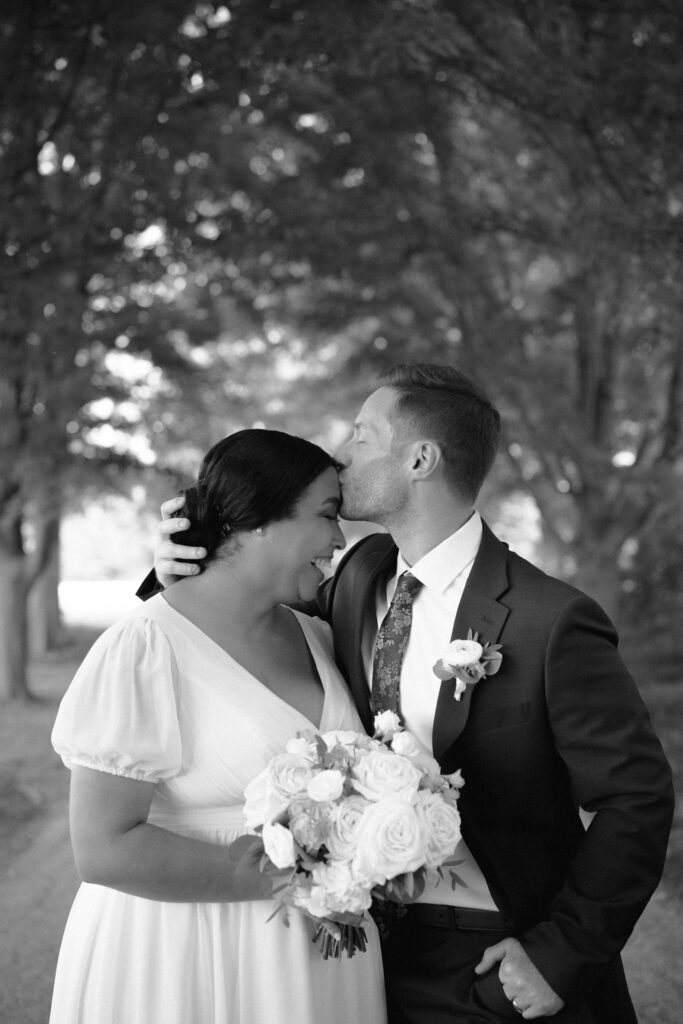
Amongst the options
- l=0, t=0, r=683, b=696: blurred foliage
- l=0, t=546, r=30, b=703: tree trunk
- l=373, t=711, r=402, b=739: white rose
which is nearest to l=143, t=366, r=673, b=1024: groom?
l=373, t=711, r=402, b=739: white rose

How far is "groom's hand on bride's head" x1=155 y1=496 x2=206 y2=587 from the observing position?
8.36 feet

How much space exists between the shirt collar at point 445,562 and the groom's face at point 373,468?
6.5 inches

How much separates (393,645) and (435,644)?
117 millimetres

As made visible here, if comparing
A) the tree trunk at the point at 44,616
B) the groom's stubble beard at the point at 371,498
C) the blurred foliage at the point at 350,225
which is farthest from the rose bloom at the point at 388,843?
the tree trunk at the point at 44,616

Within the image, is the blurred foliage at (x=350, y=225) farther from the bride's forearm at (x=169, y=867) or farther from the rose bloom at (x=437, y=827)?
the bride's forearm at (x=169, y=867)

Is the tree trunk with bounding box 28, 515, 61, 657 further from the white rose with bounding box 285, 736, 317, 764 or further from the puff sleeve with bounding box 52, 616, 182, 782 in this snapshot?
the white rose with bounding box 285, 736, 317, 764

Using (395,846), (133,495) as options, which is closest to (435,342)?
(133,495)

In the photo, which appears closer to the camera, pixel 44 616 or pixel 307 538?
pixel 307 538

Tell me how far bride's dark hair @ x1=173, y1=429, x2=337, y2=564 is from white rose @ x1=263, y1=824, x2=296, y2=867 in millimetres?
822

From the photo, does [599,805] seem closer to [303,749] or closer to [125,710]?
[303,749]

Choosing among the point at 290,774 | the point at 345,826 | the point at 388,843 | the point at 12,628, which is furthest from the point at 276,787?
the point at 12,628

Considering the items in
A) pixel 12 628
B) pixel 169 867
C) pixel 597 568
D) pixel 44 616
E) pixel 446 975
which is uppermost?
pixel 169 867

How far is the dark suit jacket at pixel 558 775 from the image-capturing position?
2.38 metres

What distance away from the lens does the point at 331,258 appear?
9695 mm
